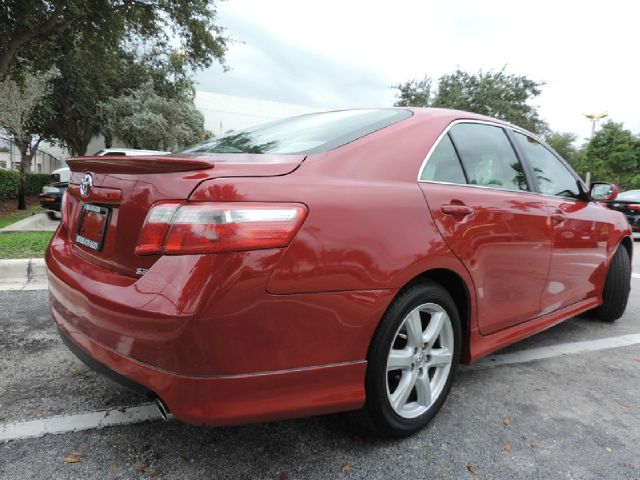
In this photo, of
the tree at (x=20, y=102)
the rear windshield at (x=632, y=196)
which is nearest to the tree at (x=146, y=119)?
the tree at (x=20, y=102)

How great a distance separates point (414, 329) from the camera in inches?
77.4

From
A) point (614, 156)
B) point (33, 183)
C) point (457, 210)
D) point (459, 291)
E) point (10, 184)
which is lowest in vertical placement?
point (33, 183)

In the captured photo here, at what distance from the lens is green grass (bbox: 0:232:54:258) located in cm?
503

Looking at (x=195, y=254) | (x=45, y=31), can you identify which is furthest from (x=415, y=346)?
(x=45, y=31)

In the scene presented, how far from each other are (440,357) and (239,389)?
1027 mm

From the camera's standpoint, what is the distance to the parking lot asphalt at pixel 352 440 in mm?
1805

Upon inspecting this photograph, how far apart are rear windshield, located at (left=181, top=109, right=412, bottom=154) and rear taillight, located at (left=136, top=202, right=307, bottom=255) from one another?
1.42 ft

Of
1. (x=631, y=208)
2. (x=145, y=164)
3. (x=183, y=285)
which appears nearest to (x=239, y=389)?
(x=183, y=285)

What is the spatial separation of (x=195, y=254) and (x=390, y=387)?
3.69 ft

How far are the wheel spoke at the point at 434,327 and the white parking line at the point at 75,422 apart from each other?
131 cm

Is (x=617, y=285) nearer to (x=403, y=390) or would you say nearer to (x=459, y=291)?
(x=459, y=291)

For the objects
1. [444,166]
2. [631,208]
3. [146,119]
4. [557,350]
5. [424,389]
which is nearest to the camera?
[424,389]

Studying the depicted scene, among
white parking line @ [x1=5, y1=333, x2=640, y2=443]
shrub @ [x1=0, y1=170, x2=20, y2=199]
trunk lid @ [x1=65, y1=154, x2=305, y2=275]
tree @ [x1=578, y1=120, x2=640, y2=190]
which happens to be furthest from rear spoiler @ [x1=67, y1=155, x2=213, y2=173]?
tree @ [x1=578, y1=120, x2=640, y2=190]

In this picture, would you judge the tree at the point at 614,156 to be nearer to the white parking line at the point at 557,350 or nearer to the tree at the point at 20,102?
the white parking line at the point at 557,350
